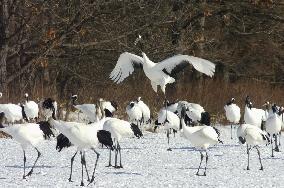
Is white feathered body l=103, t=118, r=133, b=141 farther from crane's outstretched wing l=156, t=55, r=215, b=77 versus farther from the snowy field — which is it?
crane's outstretched wing l=156, t=55, r=215, b=77

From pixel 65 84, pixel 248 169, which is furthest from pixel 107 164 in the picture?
pixel 65 84

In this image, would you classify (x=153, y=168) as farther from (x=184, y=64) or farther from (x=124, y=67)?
(x=124, y=67)

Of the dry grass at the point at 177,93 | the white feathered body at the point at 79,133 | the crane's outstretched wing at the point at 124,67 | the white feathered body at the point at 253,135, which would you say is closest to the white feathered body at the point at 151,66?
the crane's outstretched wing at the point at 124,67

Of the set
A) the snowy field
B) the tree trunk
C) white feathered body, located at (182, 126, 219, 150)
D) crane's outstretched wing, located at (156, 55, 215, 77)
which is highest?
the tree trunk

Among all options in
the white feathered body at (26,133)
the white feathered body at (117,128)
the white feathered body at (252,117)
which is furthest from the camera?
the white feathered body at (252,117)

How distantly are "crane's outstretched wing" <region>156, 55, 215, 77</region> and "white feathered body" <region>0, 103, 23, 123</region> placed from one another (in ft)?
14.7

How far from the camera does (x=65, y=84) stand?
87.6 feet

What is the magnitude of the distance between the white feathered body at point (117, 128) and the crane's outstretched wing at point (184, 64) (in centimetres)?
235

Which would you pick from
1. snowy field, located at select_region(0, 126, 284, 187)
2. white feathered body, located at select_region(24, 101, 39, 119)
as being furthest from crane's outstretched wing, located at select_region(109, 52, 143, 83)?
white feathered body, located at select_region(24, 101, 39, 119)

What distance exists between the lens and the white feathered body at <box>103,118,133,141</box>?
1366cm

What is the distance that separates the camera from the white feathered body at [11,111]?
19328 mm

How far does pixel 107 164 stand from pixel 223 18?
60.3 ft

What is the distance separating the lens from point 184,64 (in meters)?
16.8

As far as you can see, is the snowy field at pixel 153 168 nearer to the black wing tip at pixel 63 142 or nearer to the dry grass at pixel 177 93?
the black wing tip at pixel 63 142
